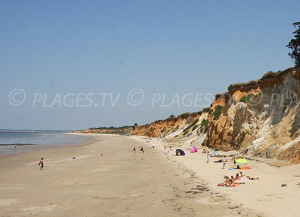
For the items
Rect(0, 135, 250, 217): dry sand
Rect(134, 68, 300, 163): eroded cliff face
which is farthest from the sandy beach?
Rect(134, 68, 300, 163): eroded cliff face

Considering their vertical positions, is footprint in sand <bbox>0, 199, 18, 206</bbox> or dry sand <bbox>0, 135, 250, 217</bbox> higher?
dry sand <bbox>0, 135, 250, 217</bbox>

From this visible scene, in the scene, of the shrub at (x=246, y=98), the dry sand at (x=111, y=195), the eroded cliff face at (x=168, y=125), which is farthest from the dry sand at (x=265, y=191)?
the eroded cliff face at (x=168, y=125)

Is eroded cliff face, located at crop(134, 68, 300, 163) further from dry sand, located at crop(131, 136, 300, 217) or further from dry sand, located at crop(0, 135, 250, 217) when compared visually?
dry sand, located at crop(0, 135, 250, 217)

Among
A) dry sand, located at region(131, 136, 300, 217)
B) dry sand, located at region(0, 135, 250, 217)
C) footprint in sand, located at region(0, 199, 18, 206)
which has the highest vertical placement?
dry sand, located at region(131, 136, 300, 217)

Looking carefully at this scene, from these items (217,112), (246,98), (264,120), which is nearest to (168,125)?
(217,112)

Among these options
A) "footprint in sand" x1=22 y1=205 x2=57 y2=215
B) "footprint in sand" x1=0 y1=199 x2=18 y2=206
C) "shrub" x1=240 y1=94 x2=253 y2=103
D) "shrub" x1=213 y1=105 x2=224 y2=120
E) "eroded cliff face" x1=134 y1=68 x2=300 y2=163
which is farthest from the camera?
"shrub" x1=213 y1=105 x2=224 y2=120

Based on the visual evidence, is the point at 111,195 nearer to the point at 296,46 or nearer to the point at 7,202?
the point at 7,202

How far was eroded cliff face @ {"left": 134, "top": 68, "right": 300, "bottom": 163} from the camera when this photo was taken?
2707cm

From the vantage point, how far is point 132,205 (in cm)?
1382

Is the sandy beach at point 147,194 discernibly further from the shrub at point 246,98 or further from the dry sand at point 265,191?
the shrub at point 246,98

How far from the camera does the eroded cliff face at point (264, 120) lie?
27.1 metres

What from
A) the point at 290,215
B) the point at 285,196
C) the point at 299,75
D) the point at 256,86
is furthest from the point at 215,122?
the point at 290,215

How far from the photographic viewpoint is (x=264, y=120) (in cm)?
3559

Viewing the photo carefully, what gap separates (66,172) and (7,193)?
8.03m
